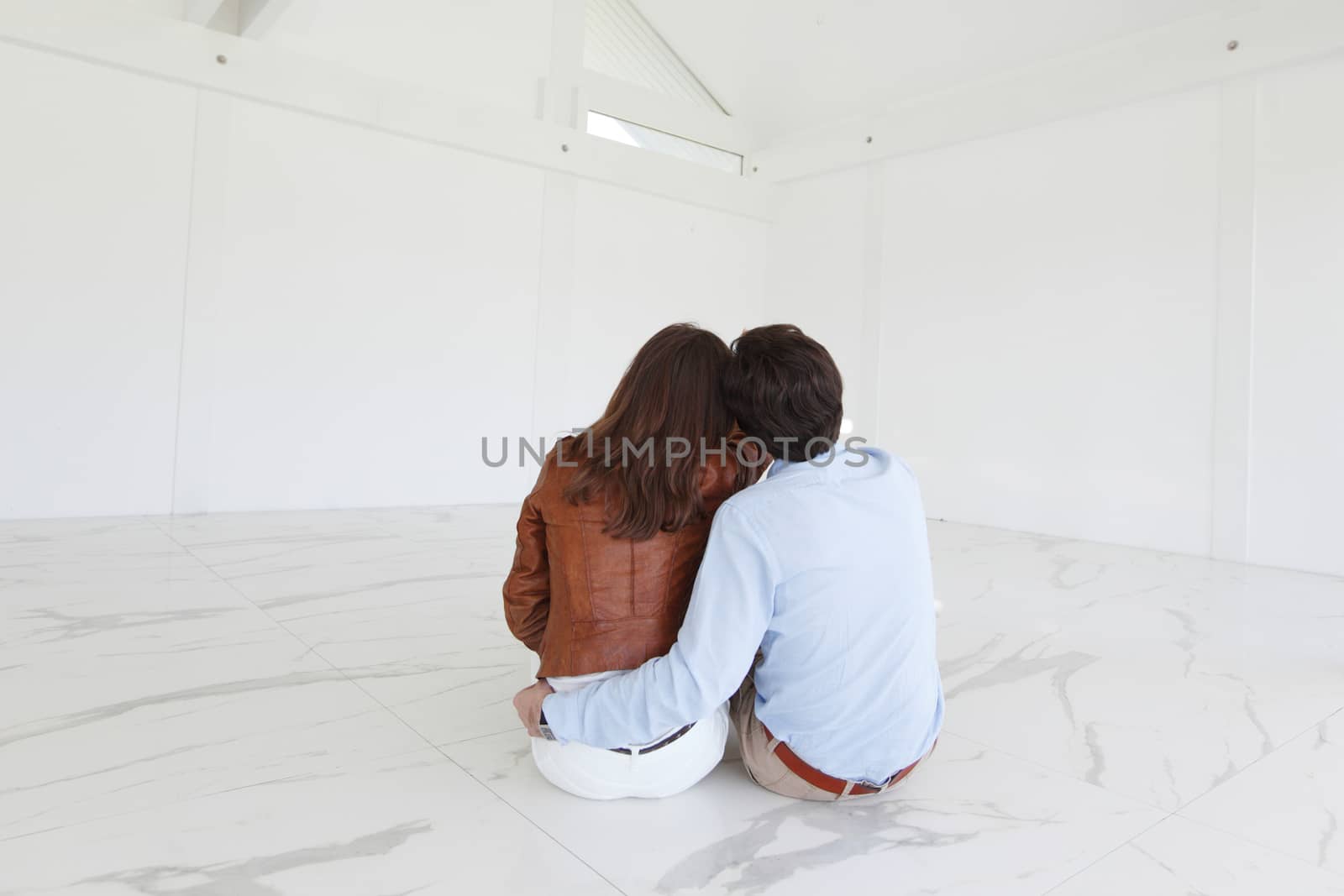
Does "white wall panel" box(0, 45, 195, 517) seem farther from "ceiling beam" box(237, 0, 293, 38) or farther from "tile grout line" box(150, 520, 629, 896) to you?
"tile grout line" box(150, 520, 629, 896)

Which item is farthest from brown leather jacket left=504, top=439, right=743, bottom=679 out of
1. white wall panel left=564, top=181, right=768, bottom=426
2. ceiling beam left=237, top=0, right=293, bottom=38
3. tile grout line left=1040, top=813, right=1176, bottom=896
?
white wall panel left=564, top=181, right=768, bottom=426

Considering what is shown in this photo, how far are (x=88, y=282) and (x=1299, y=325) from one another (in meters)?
7.91

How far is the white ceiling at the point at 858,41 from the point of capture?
638 centimetres

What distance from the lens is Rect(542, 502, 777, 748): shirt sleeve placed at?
154 cm

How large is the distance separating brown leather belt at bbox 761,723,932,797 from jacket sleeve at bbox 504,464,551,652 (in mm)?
570

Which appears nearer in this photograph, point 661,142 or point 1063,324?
point 1063,324

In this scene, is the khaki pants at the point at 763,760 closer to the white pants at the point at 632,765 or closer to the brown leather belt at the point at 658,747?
the white pants at the point at 632,765

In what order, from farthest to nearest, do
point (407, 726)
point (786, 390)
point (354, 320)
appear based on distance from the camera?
point (354, 320) < point (407, 726) < point (786, 390)

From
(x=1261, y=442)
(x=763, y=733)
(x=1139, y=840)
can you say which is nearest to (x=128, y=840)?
(x=763, y=733)

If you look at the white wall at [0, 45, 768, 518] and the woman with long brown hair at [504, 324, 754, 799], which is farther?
the white wall at [0, 45, 768, 518]

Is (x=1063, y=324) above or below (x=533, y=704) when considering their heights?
above

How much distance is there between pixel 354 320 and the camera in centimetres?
641

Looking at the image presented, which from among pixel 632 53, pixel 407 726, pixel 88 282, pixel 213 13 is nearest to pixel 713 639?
pixel 407 726

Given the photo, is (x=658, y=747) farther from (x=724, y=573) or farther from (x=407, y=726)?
(x=407, y=726)
